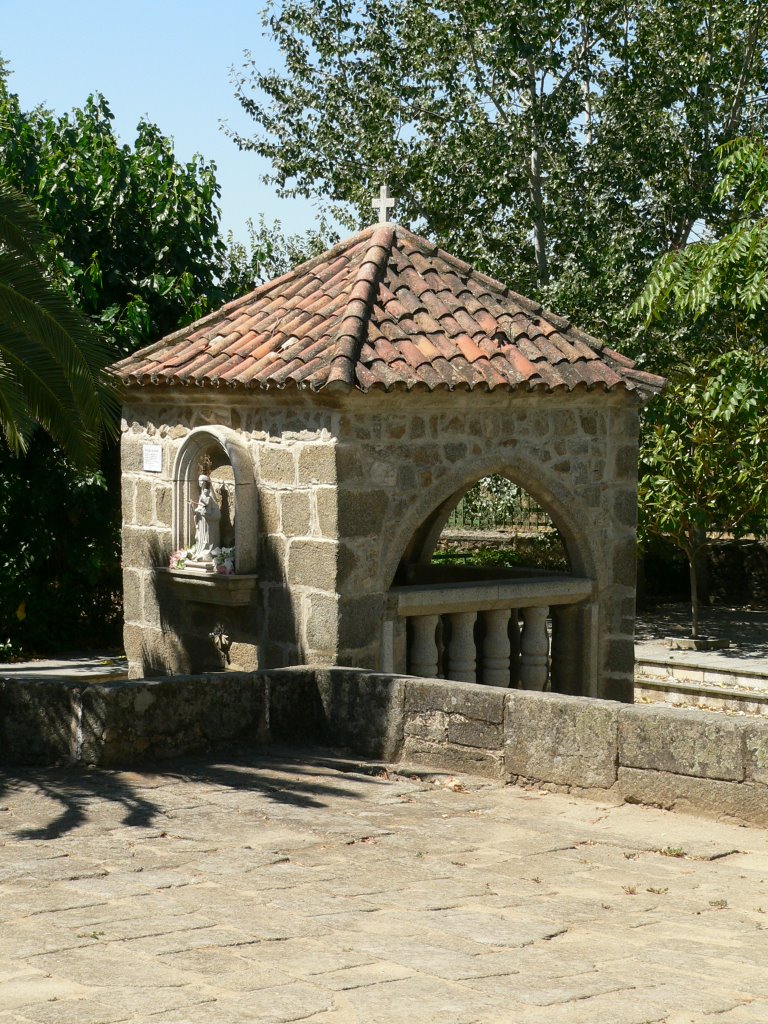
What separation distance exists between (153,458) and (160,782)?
11.5ft

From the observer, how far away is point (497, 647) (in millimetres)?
9242

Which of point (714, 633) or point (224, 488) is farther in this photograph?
point (714, 633)

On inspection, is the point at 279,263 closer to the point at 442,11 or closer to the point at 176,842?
the point at 442,11

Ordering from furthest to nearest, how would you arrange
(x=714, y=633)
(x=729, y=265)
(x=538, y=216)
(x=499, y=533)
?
1. (x=499, y=533)
2. (x=538, y=216)
3. (x=714, y=633)
4. (x=729, y=265)

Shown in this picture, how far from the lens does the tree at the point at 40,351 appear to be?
8.12m

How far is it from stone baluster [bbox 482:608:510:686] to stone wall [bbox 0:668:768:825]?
195cm

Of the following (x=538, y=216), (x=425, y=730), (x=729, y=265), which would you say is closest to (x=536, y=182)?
(x=538, y=216)

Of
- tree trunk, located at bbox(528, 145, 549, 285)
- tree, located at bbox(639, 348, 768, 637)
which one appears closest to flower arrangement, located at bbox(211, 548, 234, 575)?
tree, located at bbox(639, 348, 768, 637)

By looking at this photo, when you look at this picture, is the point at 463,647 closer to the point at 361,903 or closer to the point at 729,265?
the point at 729,265

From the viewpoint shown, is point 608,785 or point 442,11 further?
point 442,11

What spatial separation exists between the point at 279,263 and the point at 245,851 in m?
22.9

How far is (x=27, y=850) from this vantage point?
5434 millimetres

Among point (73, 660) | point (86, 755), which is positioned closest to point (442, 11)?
point (73, 660)

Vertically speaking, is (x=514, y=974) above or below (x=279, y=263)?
below
